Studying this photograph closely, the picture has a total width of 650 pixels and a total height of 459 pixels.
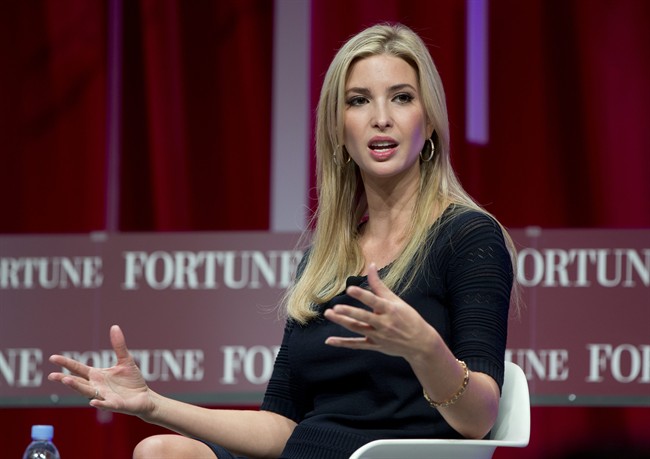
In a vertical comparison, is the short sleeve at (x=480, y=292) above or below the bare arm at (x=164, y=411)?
above

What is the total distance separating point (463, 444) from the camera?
1689mm

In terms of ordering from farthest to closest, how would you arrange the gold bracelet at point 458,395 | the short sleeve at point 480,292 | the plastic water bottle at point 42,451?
the plastic water bottle at point 42,451 → the short sleeve at point 480,292 → the gold bracelet at point 458,395

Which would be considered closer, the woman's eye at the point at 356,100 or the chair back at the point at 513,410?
the chair back at the point at 513,410

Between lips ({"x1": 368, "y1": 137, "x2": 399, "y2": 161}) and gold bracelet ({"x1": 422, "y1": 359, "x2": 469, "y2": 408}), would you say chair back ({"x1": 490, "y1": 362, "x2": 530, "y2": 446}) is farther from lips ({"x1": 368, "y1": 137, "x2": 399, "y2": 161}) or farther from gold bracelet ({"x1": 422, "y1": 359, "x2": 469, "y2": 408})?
lips ({"x1": 368, "y1": 137, "x2": 399, "y2": 161})

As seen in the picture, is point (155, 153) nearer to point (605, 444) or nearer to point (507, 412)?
point (605, 444)

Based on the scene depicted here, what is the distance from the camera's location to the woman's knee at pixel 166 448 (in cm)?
171

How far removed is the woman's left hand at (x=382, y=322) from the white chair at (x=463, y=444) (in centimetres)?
22

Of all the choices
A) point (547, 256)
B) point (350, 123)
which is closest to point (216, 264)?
point (547, 256)

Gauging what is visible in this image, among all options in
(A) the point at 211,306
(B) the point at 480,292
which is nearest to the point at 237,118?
(A) the point at 211,306

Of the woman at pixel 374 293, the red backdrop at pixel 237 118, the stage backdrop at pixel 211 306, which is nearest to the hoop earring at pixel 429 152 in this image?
the woman at pixel 374 293

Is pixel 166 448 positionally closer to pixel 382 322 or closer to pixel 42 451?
pixel 382 322

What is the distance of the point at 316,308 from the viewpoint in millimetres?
2008

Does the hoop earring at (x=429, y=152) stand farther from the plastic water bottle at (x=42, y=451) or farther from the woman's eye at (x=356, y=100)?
the plastic water bottle at (x=42, y=451)

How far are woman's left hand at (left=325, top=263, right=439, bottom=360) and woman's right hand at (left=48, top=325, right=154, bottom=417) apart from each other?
0.47 m
